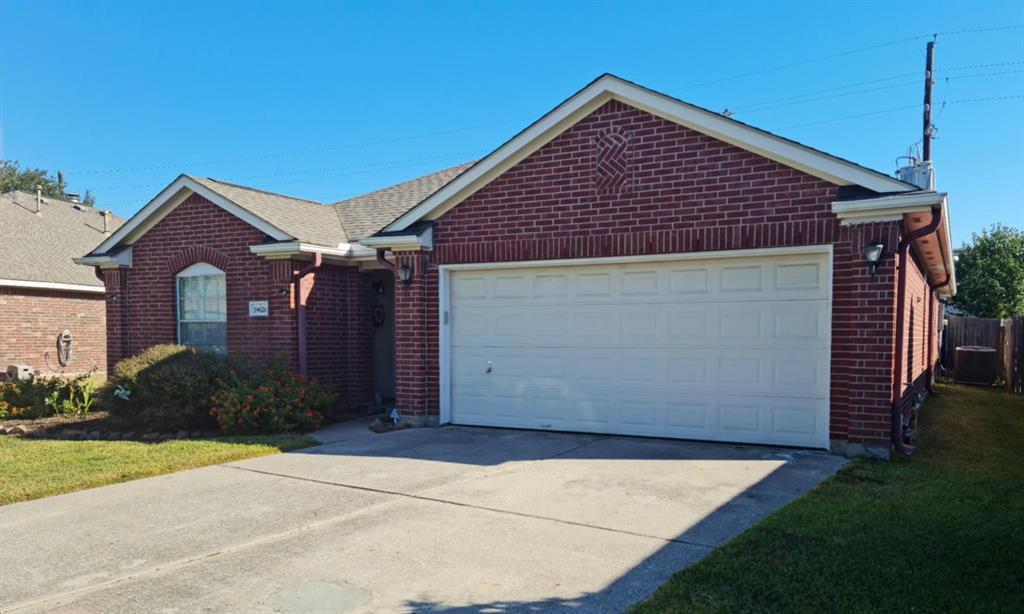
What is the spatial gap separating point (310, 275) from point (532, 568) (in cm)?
864

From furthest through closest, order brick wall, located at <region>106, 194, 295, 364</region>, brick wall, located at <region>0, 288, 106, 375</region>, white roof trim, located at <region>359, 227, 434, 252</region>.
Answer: brick wall, located at <region>0, 288, 106, 375</region>
brick wall, located at <region>106, 194, 295, 364</region>
white roof trim, located at <region>359, 227, 434, 252</region>

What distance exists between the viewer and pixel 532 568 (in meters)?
4.58

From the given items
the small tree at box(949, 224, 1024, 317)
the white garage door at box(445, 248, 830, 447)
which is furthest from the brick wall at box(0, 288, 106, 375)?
the small tree at box(949, 224, 1024, 317)

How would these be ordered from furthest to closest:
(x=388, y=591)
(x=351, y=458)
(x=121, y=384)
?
(x=121, y=384)
(x=351, y=458)
(x=388, y=591)

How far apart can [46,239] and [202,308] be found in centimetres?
1108

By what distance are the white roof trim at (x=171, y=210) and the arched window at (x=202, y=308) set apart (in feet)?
3.90

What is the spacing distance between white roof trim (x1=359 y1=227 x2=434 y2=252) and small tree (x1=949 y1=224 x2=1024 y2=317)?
2628 cm

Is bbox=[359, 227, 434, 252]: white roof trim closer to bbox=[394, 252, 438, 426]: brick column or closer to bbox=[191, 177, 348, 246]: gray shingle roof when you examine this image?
bbox=[394, 252, 438, 426]: brick column

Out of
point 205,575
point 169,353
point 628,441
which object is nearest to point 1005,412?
point 628,441

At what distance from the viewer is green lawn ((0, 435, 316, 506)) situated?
7.12m

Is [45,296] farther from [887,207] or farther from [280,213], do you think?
[887,207]

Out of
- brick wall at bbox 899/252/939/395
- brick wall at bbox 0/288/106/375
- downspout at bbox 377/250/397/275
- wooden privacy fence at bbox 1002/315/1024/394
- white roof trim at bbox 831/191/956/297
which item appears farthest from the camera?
brick wall at bbox 0/288/106/375

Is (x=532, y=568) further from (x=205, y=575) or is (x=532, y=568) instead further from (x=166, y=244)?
(x=166, y=244)

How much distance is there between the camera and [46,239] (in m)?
20.3
